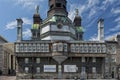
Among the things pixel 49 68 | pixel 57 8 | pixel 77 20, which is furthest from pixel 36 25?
pixel 49 68

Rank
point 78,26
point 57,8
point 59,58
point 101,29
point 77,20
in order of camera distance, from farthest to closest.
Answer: point 77,20
point 78,26
point 57,8
point 101,29
point 59,58

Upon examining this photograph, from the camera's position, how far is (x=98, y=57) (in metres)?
66.6

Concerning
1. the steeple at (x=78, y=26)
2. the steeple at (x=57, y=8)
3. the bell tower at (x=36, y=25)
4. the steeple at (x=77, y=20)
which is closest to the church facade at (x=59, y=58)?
the steeple at (x=57, y=8)

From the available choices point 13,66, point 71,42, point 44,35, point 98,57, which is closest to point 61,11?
point 44,35

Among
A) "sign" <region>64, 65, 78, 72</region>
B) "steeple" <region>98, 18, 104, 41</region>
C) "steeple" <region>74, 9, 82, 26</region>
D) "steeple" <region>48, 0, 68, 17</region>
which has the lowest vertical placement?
"sign" <region>64, 65, 78, 72</region>

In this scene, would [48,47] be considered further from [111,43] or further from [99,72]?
[111,43]

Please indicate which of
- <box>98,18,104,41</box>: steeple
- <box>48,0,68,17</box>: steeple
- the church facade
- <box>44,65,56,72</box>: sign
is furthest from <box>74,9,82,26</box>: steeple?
<box>44,65,56,72</box>: sign

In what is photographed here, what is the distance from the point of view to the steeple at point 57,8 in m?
77.4

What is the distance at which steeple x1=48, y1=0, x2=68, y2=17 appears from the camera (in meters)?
77.4

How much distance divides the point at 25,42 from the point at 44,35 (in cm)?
1020

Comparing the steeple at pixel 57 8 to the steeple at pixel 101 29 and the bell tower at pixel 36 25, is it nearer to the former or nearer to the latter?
the bell tower at pixel 36 25

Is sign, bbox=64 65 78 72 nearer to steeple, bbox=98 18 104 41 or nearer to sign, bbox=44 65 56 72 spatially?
sign, bbox=44 65 56 72

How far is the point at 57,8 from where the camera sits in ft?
255

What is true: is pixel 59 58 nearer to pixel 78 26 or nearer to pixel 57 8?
pixel 57 8
